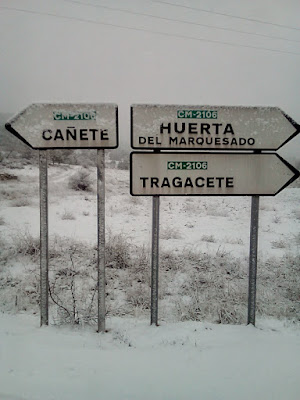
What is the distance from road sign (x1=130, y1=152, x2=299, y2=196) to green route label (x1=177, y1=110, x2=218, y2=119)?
1.25 feet

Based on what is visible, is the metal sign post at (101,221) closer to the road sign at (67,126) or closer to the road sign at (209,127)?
the road sign at (67,126)

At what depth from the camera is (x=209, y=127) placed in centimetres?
322

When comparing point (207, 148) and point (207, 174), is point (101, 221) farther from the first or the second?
point (207, 148)

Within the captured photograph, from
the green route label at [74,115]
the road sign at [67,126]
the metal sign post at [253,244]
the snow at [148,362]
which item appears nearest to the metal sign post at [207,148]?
the metal sign post at [253,244]

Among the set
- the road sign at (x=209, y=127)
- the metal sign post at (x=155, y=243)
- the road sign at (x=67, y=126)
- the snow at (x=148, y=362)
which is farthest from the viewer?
the metal sign post at (x=155, y=243)

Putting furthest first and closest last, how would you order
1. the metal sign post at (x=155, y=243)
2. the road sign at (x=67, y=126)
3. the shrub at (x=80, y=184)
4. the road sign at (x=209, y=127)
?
the shrub at (x=80, y=184) → the metal sign post at (x=155, y=243) → the road sign at (x=209, y=127) → the road sign at (x=67, y=126)

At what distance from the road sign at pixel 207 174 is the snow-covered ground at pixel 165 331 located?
5.04 ft

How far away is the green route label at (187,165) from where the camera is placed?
10.6ft

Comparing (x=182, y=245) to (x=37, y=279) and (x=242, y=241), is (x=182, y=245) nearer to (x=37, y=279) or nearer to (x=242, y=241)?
(x=242, y=241)

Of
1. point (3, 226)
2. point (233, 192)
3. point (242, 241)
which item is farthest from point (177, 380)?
point (3, 226)

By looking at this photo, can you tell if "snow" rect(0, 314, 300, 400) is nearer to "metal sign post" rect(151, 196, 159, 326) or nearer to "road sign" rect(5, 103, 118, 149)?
"metal sign post" rect(151, 196, 159, 326)

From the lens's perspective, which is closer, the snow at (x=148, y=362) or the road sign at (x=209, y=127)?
the snow at (x=148, y=362)

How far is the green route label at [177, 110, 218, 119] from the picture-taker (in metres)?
3.18

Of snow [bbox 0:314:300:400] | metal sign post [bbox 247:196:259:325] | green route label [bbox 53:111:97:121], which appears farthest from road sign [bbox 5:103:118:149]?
snow [bbox 0:314:300:400]
